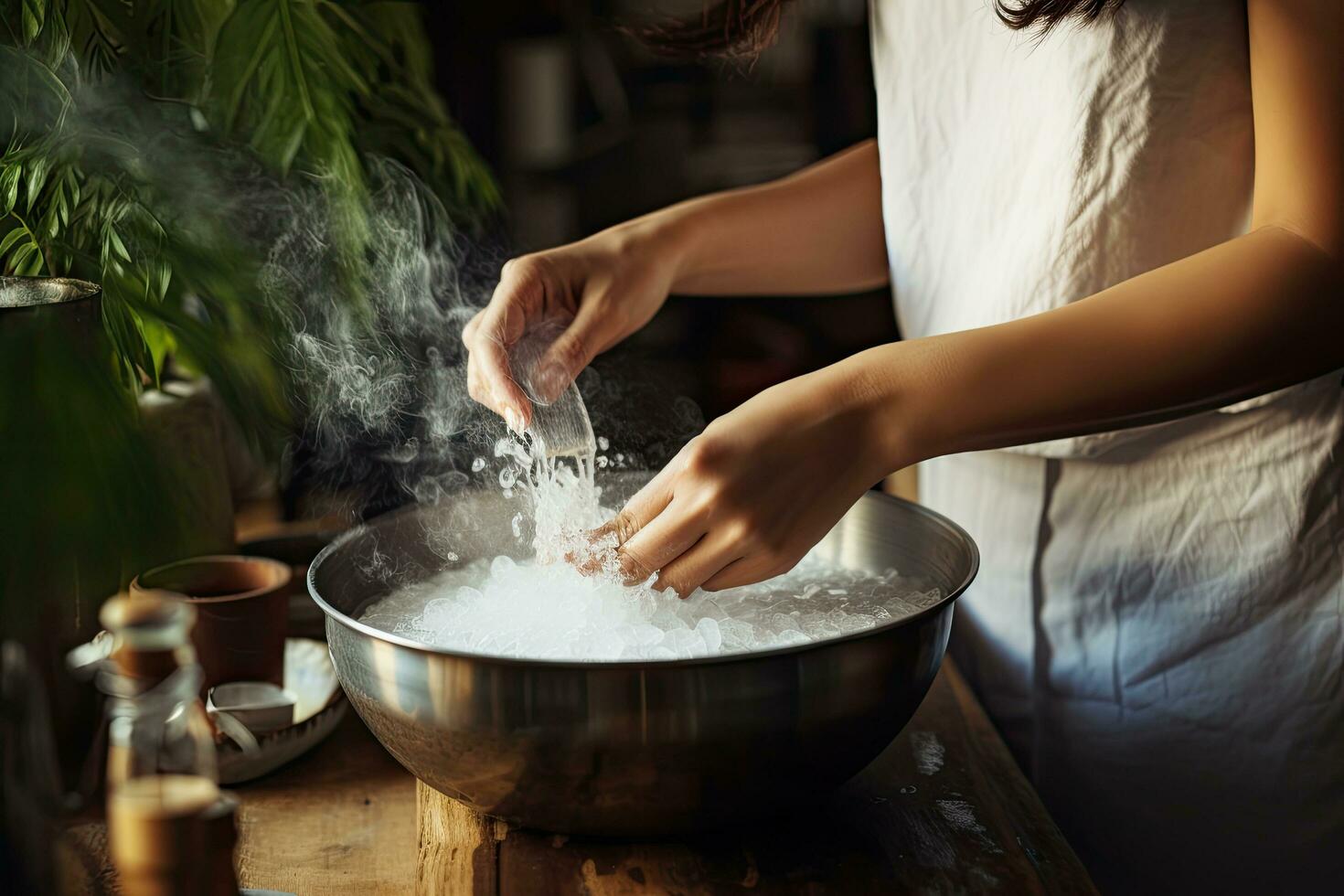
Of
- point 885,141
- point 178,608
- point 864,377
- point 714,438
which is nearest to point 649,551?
point 714,438

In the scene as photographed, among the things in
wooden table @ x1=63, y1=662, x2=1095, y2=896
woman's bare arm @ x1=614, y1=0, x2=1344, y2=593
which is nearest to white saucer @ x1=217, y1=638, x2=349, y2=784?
wooden table @ x1=63, y1=662, x2=1095, y2=896

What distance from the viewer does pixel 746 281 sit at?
1421 mm

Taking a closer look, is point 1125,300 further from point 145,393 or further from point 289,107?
point 145,393

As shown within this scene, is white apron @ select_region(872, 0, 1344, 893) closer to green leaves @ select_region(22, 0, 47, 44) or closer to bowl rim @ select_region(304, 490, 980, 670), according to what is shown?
bowl rim @ select_region(304, 490, 980, 670)

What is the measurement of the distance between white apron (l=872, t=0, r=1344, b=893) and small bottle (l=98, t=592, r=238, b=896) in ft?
2.81

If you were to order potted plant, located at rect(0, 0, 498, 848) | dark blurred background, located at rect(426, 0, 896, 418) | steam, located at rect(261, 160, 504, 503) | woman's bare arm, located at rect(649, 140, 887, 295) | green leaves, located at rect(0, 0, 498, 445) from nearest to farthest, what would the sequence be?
potted plant, located at rect(0, 0, 498, 848) → green leaves, located at rect(0, 0, 498, 445) → steam, located at rect(261, 160, 504, 503) → woman's bare arm, located at rect(649, 140, 887, 295) → dark blurred background, located at rect(426, 0, 896, 418)

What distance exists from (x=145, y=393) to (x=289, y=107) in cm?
35

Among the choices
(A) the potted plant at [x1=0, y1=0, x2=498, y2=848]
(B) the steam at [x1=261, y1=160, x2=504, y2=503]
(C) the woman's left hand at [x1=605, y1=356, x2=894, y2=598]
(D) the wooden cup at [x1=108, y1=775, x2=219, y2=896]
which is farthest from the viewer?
(B) the steam at [x1=261, y1=160, x2=504, y2=503]

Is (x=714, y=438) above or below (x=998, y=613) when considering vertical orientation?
above

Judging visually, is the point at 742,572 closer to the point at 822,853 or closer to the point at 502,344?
the point at 822,853

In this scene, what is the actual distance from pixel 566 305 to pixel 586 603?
1.33 ft

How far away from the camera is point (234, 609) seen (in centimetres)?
102

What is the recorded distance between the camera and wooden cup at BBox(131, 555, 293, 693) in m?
1.02

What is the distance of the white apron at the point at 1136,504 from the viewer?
3.35 ft
